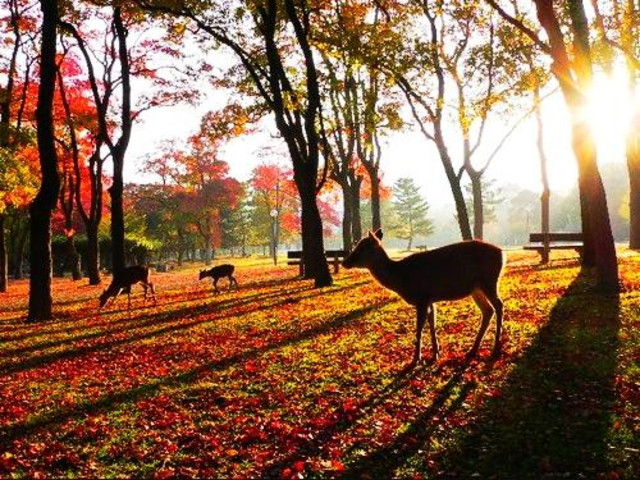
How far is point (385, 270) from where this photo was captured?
997cm

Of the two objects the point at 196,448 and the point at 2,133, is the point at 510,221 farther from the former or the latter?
the point at 196,448

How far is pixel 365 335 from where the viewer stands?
477 inches

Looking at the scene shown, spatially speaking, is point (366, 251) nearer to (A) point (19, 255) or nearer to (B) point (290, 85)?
(B) point (290, 85)

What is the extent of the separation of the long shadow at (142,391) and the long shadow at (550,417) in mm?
4977

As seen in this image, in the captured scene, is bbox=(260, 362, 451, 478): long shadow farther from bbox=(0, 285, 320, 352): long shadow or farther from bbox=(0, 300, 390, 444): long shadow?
bbox=(0, 285, 320, 352): long shadow

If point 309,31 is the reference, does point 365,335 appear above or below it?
below

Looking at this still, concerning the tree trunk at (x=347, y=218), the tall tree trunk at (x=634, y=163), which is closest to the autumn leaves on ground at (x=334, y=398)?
the tall tree trunk at (x=634, y=163)

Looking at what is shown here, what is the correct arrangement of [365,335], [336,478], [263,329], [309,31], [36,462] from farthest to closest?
[309,31] < [263,329] < [365,335] < [36,462] < [336,478]

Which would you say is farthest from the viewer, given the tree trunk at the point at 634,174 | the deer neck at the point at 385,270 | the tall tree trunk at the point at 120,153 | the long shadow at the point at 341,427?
the tree trunk at the point at 634,174

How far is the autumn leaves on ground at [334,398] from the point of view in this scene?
5.99 metres

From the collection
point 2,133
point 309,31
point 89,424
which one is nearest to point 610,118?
point 309,31

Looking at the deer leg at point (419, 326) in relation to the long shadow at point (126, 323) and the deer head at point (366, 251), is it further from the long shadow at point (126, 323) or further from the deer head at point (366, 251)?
the long shadow at point (126, 323)

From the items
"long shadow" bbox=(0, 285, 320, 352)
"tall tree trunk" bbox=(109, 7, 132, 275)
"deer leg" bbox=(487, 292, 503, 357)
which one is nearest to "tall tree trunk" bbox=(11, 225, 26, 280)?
"tall tree trunk" bbox=(109, 7, 132, 275)

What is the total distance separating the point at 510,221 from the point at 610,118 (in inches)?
4881
